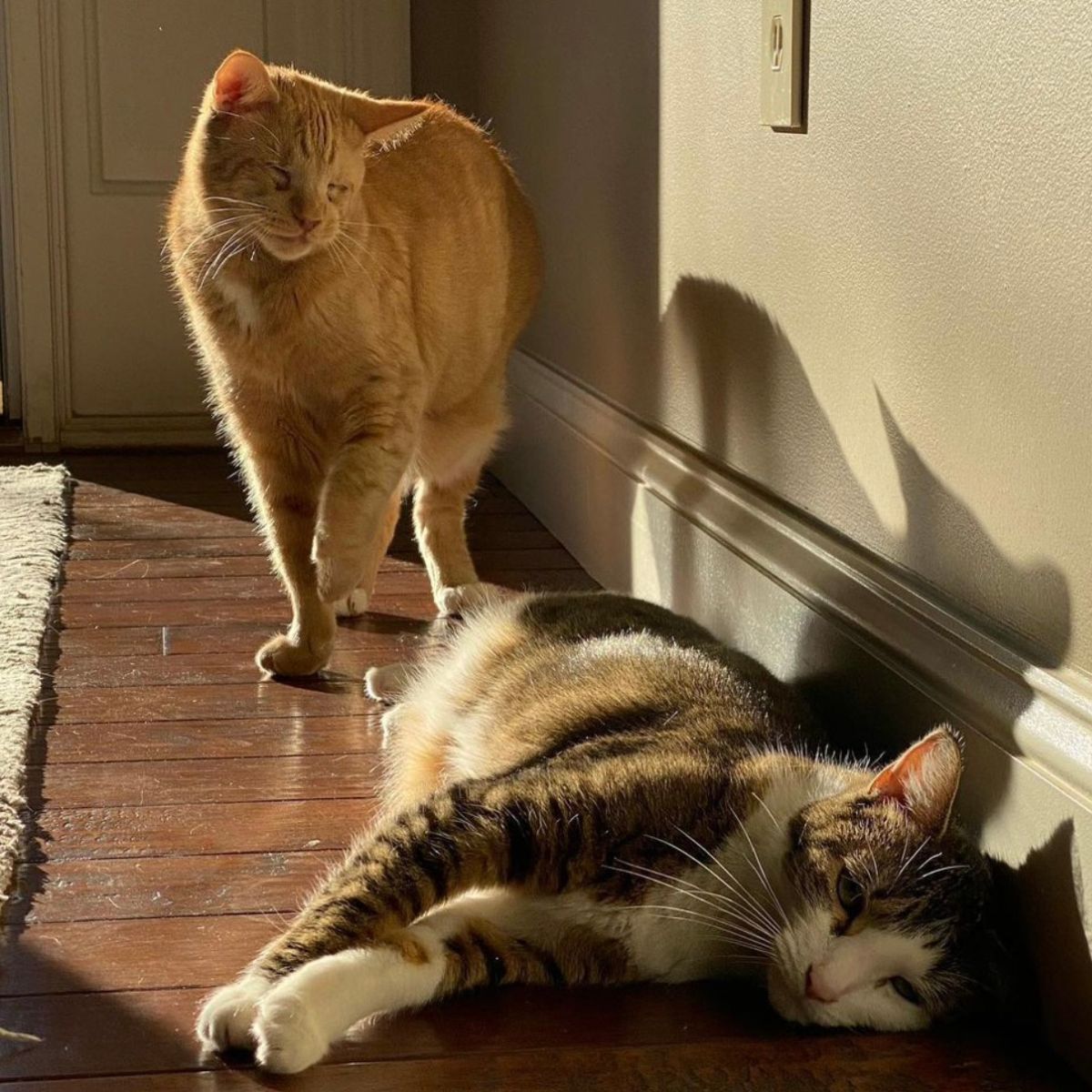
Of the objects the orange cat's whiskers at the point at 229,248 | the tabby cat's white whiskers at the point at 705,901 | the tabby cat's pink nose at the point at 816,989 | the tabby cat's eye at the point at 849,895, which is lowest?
the tabby cat's pink nose at the point at 816,989

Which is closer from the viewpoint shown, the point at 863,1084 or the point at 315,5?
the point at 863,1084

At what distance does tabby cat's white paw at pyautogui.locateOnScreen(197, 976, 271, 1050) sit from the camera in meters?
1.11

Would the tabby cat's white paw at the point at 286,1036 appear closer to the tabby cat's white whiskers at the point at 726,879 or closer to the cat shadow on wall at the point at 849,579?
the tabby cat's white whiskers at the point at 726,879

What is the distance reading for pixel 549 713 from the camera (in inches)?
59.2

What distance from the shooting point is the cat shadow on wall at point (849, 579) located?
1190 mm

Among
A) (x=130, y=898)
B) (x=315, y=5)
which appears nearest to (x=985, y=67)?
(x=130, y=898)

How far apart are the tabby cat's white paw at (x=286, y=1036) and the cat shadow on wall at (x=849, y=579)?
0.56 m

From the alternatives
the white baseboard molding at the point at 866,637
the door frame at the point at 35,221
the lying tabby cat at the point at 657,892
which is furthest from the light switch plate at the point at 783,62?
the door frame at the point at 35,221

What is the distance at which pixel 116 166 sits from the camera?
3.47 metres

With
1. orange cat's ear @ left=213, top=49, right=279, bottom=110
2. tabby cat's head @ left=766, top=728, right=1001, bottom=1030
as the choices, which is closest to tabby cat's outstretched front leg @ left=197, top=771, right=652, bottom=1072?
tabby cat's head @ left=766, top=728, right=1001, bottom=1030

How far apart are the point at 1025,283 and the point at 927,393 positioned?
213mm

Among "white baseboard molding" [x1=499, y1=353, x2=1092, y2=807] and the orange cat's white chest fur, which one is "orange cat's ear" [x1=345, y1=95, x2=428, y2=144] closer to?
the orange cat's white chest fur

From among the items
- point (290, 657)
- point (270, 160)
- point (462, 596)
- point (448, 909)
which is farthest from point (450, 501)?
point (448, 909)

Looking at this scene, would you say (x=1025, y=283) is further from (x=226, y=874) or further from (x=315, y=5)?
(x=315, y=5)
